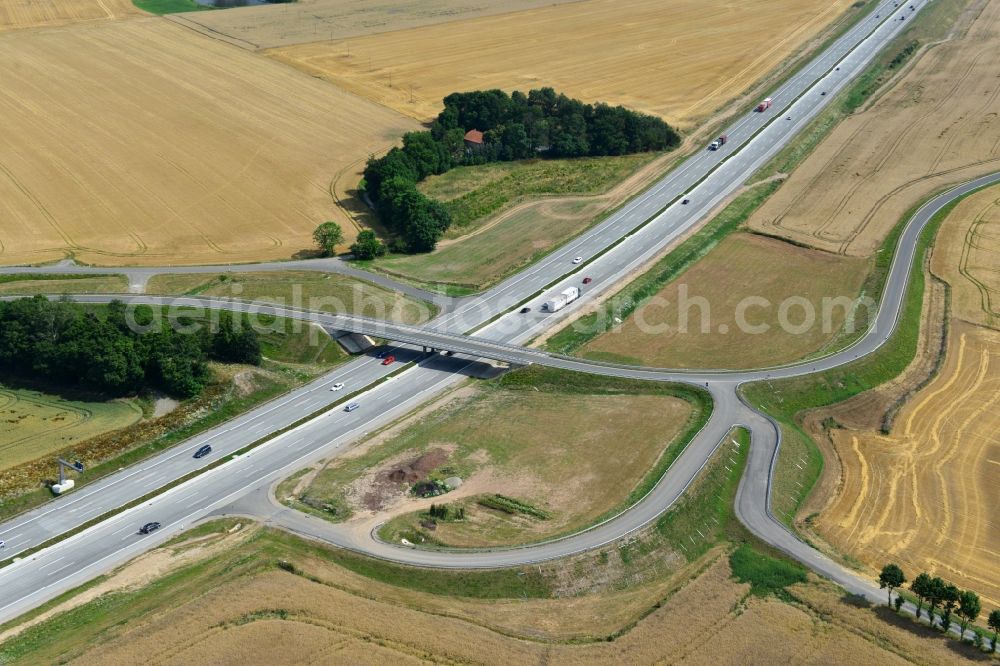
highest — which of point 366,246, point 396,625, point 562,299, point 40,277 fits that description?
point 366,246

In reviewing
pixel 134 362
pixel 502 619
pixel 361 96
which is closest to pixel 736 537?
pixel 502 619

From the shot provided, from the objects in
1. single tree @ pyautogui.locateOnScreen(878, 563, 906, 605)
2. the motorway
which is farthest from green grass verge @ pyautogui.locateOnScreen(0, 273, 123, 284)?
single tree @ pyautogui.locateOnScreen(878, 563, 906, 605)

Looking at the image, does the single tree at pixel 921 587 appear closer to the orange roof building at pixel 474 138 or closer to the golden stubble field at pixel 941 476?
the golden stubble field at pixel 941 476

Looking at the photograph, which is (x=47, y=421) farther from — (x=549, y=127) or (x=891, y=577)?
(x=549, y=127)

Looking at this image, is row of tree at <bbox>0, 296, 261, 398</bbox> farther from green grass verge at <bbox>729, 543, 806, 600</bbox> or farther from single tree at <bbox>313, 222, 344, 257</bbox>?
green grass verge at <bbox>729, 543, 806, 600</bbox>

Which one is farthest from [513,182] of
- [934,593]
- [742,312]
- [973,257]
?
[934,593]

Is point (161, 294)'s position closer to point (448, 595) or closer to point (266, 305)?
point (266, 305)
